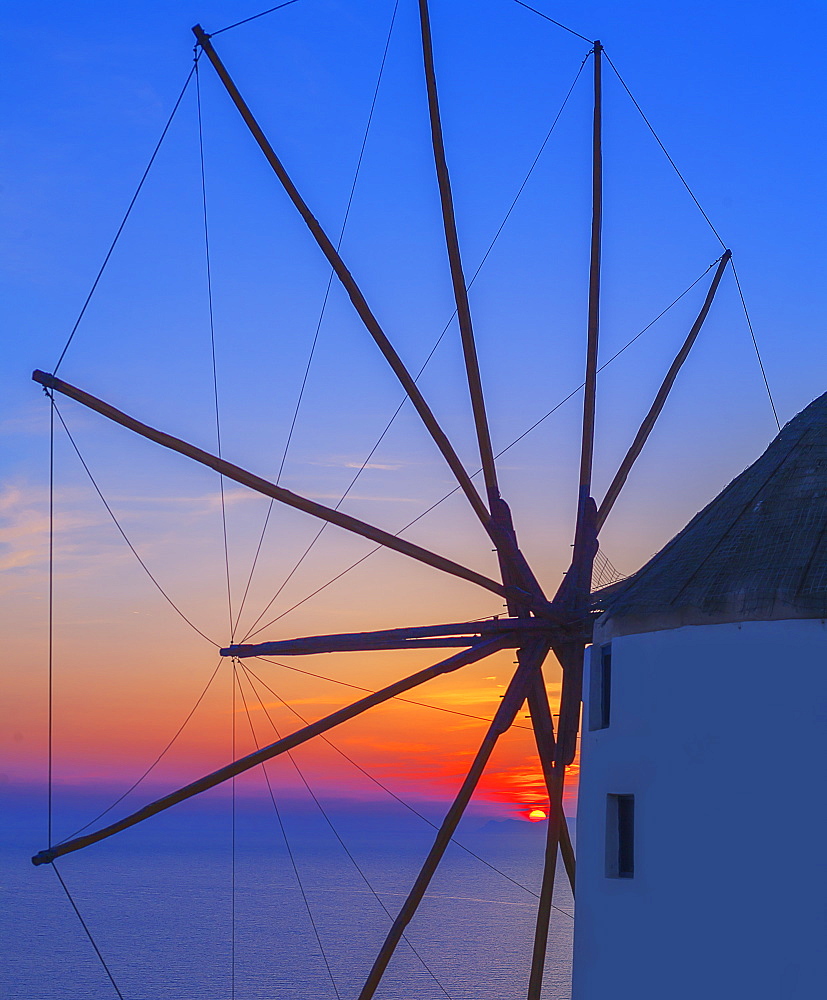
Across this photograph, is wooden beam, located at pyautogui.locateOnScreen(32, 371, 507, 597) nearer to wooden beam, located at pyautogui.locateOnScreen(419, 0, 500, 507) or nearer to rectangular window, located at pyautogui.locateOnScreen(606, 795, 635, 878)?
wooden beam, located at pyautogui.locateOnScreen(419, 0, 500, 507)

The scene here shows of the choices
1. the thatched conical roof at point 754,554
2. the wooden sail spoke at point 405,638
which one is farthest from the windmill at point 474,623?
the thatched conical roof at point 754,554

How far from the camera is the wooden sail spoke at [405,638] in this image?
47.8ft

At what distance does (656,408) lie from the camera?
1759 centimetres

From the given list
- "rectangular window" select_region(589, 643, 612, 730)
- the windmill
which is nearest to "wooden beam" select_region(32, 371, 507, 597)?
the windmill

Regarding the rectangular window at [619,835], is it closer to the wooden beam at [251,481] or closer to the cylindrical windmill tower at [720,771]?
the cylindrical windmill tower at [720,771]

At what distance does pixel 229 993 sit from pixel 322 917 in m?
56.9

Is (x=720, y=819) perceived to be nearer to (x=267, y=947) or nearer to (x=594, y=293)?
(x=594, y=293)

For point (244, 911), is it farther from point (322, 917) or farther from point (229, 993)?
point (229, 993)

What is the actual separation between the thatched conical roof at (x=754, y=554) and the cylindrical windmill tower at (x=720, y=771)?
19 millimetres

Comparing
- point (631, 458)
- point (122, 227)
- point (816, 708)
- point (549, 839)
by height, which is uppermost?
point (122, 227)

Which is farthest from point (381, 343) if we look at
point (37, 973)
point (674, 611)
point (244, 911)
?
point (244, 911)

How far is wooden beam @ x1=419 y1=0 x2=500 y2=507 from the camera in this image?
49.4 feet

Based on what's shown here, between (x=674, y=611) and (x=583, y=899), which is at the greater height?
(x=674, y=611)

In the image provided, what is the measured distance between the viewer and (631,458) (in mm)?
17219
